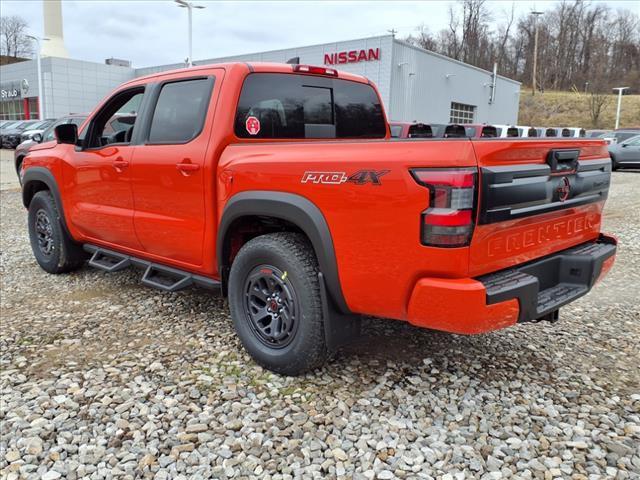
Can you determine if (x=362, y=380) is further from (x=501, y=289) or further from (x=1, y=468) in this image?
(x=1, y=468)

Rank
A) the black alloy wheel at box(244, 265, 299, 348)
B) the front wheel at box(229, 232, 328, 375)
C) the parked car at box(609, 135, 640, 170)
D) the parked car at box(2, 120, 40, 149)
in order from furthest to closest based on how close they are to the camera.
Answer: the parked car at box(2, 120, 40, 149)
the parked car at box(609, 135, 640, 170)
the black alloy wheel at box(244, 265, 299, 348)
the front wheel at box(229, 232, 328, 375)

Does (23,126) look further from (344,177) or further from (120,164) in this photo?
(344,177)

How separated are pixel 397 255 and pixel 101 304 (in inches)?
121

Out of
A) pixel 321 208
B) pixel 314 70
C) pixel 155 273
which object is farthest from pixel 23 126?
pixel 321 208

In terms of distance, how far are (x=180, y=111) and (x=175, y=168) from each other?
46cm

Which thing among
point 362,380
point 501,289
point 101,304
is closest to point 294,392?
point 362,380

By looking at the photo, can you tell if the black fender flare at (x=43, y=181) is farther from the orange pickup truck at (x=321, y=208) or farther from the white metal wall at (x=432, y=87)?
the white metal wall at (x=432, y=87)

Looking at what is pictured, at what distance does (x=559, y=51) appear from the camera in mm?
70062

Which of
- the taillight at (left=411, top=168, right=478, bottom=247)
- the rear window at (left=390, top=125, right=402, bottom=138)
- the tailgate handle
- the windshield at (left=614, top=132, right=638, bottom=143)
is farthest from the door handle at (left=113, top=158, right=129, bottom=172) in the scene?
the windshield at (left=614, top=132, right=638, bottom=143)

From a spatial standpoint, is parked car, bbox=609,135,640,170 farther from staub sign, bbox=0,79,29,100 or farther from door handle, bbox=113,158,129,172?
staub sign, bbox=0,79,29,100

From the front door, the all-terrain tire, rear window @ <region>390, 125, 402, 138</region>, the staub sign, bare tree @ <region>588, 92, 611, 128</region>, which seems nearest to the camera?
the front door

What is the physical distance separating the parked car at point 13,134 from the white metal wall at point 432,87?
1808 cm

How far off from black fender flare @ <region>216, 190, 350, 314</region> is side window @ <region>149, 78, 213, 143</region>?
757 mm

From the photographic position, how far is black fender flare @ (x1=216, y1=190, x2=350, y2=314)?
2.88 meters
